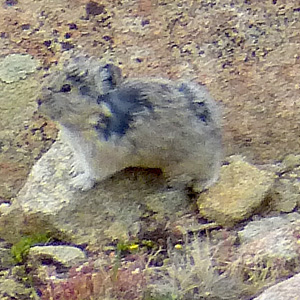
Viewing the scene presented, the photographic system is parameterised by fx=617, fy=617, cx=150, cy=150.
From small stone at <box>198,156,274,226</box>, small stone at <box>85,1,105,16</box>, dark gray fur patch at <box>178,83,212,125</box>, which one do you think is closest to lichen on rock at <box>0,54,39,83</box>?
small stone at <box>85,1,105,16</box>

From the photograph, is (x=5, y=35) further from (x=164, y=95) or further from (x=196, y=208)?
(x=196, y=208)

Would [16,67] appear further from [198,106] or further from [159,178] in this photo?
[198,106]

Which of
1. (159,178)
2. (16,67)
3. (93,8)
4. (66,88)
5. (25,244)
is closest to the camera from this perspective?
(66,88)

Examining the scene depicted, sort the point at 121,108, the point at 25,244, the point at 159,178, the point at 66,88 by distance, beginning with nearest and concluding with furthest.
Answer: the point at 66,88
the point at 121,108
the point at 25,244
the point at 159,178

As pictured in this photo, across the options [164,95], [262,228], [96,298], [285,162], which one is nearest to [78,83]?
[164,95]

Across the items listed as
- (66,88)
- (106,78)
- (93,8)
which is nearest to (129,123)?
(106,78)

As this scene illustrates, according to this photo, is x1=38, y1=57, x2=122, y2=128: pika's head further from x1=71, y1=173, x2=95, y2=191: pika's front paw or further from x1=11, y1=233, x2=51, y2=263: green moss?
x1=11, y1=233, x2=51, y2=263: green moss

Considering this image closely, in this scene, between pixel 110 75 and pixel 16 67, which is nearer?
pixel 110 75

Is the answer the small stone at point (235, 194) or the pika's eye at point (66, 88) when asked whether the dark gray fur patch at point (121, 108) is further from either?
the small stone at point (235, 194)
